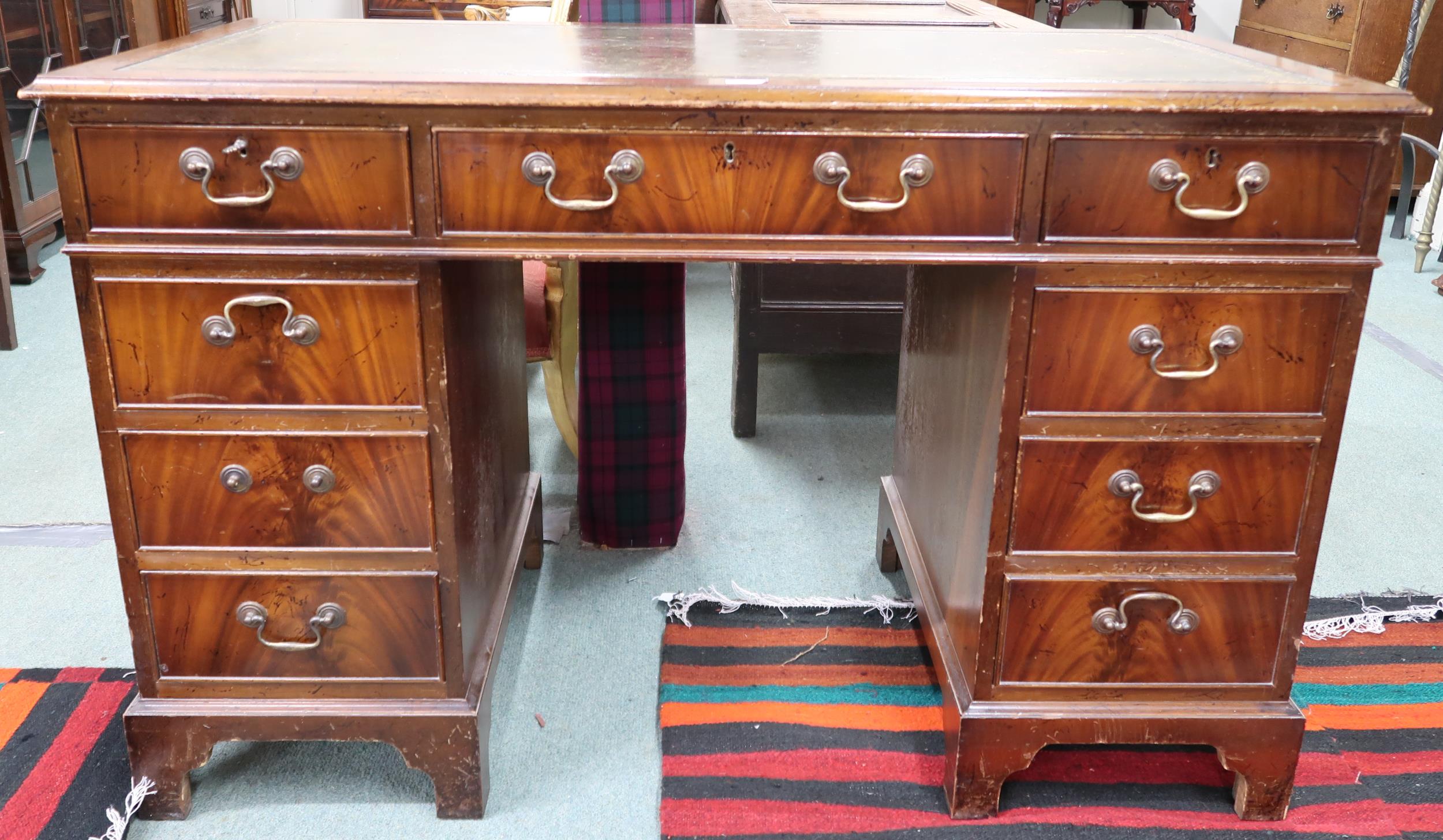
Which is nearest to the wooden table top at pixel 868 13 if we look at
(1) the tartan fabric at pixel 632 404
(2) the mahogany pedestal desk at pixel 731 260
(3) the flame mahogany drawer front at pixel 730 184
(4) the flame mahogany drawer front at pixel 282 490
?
(1) the tartan fabric at pixel 632 404

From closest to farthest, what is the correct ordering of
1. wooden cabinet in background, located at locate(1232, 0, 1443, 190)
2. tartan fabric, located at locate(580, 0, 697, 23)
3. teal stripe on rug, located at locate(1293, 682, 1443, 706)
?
teal stripe on rug, located at locate(1293, 682, 1443, 706), tartan fabric, located at locate(580, 0, 697, 23), wooden cabinet in background, located at locate(1232, 0, 1443, 190)

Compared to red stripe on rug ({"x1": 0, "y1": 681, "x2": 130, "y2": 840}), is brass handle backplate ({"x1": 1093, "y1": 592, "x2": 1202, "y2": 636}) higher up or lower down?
higher up

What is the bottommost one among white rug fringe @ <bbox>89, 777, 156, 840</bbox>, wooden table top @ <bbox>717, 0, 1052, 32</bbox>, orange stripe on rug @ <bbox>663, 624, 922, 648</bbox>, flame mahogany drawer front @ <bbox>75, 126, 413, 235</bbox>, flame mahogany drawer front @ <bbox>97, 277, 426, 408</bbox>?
orange stripe on rug @ <bbox>663, 624, 922, 648</bbox>

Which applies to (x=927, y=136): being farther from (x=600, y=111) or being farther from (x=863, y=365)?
(x=863, y=365)

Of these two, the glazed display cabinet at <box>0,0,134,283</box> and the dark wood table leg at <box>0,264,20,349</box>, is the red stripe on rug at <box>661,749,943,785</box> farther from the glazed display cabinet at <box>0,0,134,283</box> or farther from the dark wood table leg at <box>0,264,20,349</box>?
the glazed display cabinet at <box>0,0,134,283</box>

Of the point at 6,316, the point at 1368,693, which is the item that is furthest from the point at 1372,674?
the point at 6,316

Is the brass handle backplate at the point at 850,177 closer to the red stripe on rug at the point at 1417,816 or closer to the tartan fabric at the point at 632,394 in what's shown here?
the tartan fabric at the point at 632,394

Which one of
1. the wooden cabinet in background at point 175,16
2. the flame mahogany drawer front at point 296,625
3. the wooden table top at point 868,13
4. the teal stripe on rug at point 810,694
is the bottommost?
the teal stripe on rug at point 810,694

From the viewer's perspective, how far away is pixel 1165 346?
112 centimetres

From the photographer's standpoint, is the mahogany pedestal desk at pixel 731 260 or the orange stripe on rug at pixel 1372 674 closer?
the mahogany pedestal desk at pixel 731 260

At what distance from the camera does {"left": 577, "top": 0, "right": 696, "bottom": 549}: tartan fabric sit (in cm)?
177

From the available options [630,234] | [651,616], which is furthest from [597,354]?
[630,234]

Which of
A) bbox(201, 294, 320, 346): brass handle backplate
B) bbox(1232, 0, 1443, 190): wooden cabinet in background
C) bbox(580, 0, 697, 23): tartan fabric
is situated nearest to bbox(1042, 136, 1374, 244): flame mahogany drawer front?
bbox(201, 294, 320, 346): brass handle backplate

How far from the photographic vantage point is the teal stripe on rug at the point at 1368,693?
150 cm
